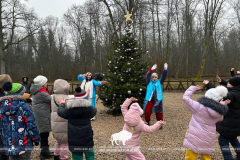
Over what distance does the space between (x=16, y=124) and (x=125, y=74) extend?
499 cm

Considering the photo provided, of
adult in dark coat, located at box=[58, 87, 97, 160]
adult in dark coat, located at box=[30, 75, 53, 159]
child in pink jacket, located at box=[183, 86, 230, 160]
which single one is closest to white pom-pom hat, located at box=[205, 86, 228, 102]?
child in pink jacket, located at box=[183, 86, 230, 160]

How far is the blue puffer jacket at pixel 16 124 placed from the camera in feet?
8.54

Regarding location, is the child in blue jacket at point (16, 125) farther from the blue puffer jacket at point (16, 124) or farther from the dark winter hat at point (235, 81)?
the dark winter hat at point (235, 81)

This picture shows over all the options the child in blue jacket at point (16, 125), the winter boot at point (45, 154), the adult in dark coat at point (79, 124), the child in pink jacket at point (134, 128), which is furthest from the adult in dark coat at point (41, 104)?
the child in pink jacket at point (134, 128)

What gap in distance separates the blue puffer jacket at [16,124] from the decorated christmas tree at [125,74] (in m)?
4.50

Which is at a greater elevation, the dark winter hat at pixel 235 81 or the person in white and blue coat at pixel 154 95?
the dark winter hat at pixel 235 81

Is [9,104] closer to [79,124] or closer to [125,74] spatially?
[79,124]

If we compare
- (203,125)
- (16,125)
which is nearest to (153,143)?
(203,125)

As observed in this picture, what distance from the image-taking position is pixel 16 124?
2.63 metres

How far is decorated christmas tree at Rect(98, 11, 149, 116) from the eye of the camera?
280 inches

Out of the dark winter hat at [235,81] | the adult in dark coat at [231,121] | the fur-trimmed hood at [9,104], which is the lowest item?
the adult in dark coat at [231,121]

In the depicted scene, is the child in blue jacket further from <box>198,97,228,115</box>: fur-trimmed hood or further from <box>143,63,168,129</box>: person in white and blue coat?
<box>143,63,168,129</box>: person in white and blue coat

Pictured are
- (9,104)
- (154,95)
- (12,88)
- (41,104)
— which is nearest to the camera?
(9,104)

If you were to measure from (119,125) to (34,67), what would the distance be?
36.7 meters
